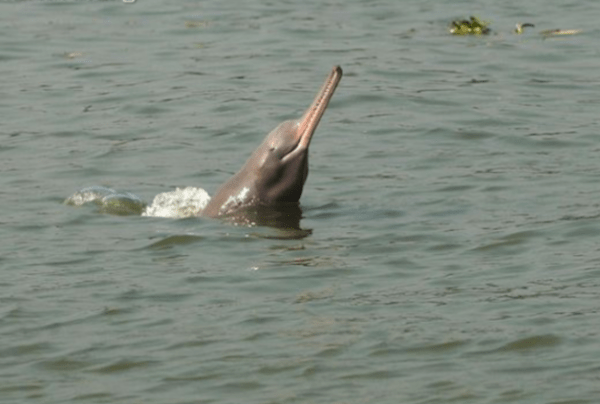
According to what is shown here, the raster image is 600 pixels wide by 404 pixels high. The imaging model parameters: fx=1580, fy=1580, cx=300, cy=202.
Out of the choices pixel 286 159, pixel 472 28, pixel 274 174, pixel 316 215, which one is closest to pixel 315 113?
pixel 286 159

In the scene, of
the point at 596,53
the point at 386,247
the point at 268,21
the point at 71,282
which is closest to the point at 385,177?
the point at 386,247

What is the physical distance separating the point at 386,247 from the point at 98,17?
11.6m

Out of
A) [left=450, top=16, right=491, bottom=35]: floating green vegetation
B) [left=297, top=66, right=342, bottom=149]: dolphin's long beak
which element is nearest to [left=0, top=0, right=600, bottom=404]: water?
[left=450, top=16, right=491, bottom=35]: floating green vegetation

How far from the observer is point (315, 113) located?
12289 mm

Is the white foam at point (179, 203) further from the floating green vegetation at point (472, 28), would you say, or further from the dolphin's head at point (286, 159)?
the floating green vegetation at point (472, 28)

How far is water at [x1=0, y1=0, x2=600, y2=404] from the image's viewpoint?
875 centimetres

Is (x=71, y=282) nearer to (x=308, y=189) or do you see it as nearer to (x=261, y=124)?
(x=308, y=189)

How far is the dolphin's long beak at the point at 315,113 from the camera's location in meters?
12.2

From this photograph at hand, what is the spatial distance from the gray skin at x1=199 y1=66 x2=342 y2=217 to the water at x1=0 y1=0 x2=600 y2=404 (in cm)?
27

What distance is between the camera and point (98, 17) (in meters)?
22.0

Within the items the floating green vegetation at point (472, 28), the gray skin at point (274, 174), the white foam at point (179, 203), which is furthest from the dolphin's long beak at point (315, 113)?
the floating green vegetation at point (472, 28)

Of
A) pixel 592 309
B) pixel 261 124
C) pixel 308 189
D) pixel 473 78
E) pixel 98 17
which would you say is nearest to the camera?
pixel 592 309

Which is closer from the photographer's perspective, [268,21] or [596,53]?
[596,53]

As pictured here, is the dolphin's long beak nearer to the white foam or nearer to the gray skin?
the gray skin
